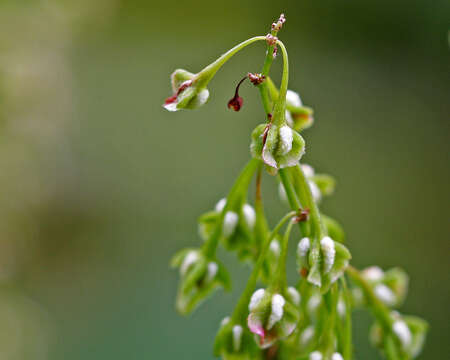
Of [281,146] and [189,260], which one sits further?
[189,260]

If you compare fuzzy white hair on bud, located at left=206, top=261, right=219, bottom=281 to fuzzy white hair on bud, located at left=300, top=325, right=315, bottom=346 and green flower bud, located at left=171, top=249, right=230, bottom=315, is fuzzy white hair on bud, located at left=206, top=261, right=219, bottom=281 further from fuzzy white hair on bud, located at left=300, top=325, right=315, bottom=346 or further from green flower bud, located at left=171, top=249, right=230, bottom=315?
fuzzy white hair on bud, located at left=300, top=325, right=315, bottom=346

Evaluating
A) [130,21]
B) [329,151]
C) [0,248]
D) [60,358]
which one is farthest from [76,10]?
[60,358]

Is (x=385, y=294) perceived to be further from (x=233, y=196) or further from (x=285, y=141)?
(x=285, y=141)

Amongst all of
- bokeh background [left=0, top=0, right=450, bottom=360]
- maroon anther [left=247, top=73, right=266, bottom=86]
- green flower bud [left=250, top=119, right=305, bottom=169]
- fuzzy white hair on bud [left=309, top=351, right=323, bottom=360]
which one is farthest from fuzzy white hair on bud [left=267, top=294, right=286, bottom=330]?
bokeh background [left=0, top=0, right=450, bottom=360]

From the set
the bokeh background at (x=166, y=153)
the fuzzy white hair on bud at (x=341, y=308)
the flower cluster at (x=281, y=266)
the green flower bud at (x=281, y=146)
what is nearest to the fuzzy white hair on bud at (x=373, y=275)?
the flower cluster at (x=281, y=266)

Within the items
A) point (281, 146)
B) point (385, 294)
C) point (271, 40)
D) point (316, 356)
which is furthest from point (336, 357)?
point (271, 40)

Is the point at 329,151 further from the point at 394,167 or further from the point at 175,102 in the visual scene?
the point at 175,102
